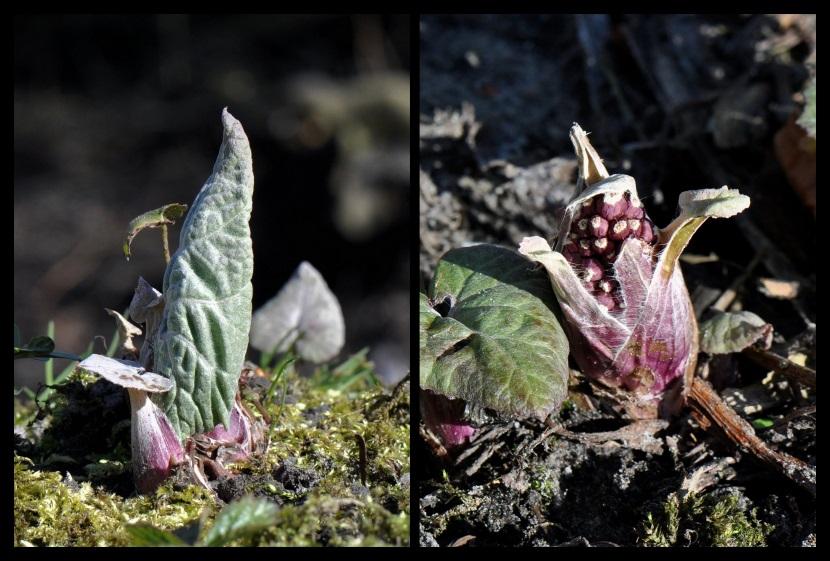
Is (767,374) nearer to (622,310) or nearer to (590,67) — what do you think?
(622,310)

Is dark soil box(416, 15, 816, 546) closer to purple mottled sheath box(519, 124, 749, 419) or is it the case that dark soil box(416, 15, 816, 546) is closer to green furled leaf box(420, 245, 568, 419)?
purple mottled sheath box(519, 124, 749, 419)

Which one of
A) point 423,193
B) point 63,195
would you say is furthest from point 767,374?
point 63,195

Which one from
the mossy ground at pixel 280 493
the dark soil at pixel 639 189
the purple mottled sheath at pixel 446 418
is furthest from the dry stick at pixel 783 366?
the mossy ground at pixel 280 493

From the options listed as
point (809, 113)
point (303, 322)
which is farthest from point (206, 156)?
point (809, 113)

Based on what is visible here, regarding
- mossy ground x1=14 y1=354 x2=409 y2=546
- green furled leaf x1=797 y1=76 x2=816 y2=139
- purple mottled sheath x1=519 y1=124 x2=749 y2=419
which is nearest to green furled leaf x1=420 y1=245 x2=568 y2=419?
purple mottled sheath x1=519 y1=124 x2=749 y2=419

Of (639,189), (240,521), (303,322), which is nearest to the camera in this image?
(240,521)

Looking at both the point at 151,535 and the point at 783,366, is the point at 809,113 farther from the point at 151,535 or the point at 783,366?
the point at 151,535
